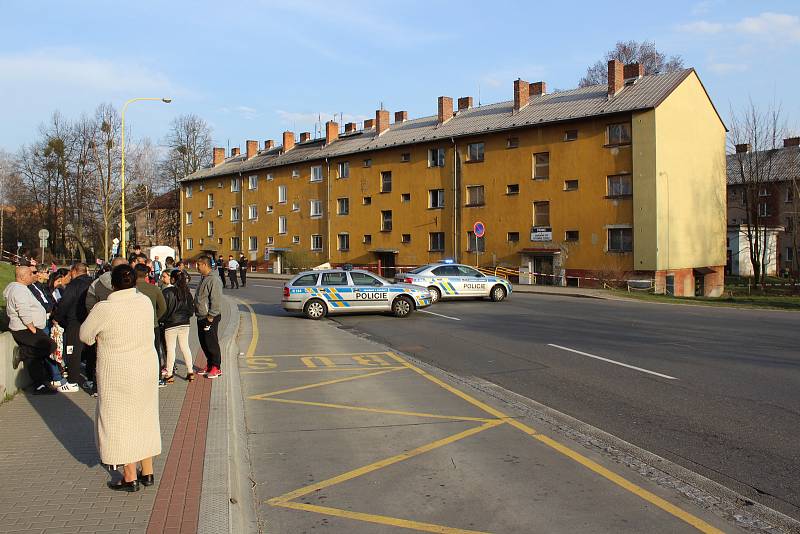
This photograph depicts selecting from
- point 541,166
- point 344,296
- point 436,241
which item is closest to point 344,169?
point 436,241

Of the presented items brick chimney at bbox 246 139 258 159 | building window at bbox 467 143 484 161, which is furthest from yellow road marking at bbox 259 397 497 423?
brick chimney at bbox 246 139 258 159

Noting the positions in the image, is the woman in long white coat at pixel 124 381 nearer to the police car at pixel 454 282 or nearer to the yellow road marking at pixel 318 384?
the yellow road marking at pixel 318 384

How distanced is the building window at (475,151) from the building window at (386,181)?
24.7ft

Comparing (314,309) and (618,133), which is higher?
(618,133)

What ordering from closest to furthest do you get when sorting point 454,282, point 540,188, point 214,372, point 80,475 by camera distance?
point 80,475 → point 214,372 → point 454,282 → point 540,188

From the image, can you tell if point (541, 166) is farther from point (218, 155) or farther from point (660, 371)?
point (218, 155)

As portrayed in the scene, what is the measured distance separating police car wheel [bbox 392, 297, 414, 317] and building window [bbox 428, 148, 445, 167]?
28209 mm

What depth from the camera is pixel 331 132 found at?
194 feet

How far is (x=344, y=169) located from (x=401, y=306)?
35986mm

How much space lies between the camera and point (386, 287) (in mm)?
19875

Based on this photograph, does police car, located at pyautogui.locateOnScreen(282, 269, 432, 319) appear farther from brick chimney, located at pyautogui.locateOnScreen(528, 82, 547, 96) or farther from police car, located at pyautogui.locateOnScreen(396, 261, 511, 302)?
brick chimney, located at pyautogui.locateOnScreen(528, 82, 547, 96)

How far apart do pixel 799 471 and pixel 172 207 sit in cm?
8063

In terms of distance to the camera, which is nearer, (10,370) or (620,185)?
(10,370)

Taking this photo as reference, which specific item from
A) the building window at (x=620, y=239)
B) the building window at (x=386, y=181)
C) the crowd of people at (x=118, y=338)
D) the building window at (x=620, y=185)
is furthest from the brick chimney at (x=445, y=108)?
the crowd of people at (x=118, y=338)
